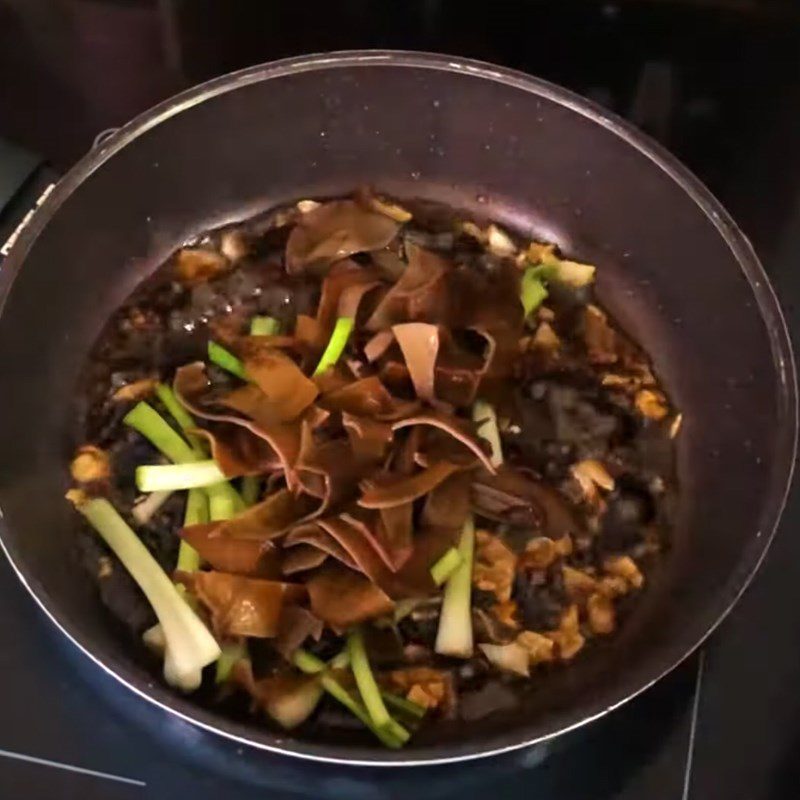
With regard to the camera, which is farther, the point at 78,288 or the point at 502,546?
the point at 78,288

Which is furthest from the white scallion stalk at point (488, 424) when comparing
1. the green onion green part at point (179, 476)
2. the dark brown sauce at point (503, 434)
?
the green onion green part at point (179, 476)

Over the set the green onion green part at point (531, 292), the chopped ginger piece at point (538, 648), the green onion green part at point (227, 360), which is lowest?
the chopped ginger piece at point (538, 648)

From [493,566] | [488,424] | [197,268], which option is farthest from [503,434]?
[197,268]

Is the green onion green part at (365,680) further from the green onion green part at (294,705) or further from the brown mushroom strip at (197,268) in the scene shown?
the brown mushroom strip at (197,268)

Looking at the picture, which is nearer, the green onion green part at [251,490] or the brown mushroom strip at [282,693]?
the brown mushroom strip at [282,693]

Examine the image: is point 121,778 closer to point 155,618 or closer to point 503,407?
point 155,618

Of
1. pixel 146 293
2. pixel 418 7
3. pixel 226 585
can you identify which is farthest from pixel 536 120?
pixel 226 585
